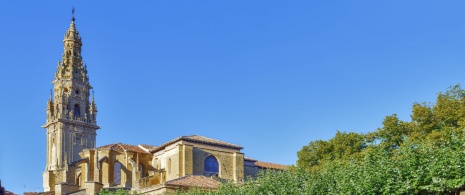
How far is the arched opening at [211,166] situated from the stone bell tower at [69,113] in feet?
119

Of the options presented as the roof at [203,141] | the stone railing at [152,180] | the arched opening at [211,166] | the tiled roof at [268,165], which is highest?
the roof at [203,141]

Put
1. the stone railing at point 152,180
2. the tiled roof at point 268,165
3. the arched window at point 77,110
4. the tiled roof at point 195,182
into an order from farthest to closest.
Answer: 1. the arched window at point 77,110
2. the tiled roof at point 268,165
3. the stone railing at point 152,180
4. the tiled roof at point 195,182

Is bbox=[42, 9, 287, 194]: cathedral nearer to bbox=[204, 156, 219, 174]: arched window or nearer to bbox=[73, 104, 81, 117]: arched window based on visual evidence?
bbox=[204, 156, 219, 174]: arched window

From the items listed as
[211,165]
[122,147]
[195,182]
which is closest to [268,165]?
[211,165]

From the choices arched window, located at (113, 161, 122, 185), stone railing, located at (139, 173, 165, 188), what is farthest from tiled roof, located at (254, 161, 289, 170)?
arched window, located at (113, 161, 122, 185)

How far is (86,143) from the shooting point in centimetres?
9862

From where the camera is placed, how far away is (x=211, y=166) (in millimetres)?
63750

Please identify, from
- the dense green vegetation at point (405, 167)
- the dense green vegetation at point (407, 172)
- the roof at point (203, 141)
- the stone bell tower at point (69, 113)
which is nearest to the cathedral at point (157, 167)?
the roof at point (203, 141)

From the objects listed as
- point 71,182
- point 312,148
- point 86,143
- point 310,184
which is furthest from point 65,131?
point 310,184

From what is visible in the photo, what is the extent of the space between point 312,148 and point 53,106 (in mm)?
57598

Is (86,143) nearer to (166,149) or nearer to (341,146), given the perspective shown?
(166,149)

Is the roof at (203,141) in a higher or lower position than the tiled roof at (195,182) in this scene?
higher

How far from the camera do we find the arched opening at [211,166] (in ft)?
208

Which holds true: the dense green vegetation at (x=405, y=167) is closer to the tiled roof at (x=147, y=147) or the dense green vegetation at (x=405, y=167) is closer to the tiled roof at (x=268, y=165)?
the tiled roof at (x=268, y=165)
